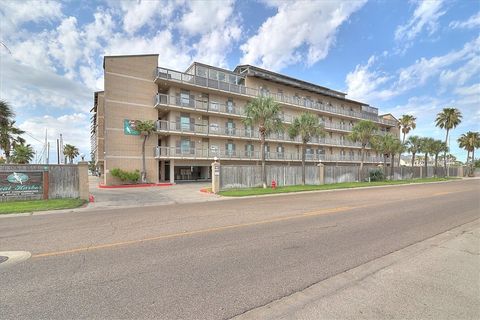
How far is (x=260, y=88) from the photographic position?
3878 centimetres

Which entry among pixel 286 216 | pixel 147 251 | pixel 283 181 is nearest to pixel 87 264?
pixel 147 251

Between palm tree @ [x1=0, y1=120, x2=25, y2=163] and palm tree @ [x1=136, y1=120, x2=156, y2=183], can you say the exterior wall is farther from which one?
palm tree @ [x1=0, y1=120, x2=25, y2=163]

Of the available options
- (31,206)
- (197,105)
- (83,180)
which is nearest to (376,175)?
(197,105)

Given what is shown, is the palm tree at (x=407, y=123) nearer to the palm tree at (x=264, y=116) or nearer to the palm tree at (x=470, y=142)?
the palm tree at (x=470, y=142)

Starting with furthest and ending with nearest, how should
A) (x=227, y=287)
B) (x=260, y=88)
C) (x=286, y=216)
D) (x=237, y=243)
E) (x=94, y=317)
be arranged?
(x=260, y=88) → (x=286, y=216) → (x=237, y=243) → (x=227, y=287) → (x=94, y=317)

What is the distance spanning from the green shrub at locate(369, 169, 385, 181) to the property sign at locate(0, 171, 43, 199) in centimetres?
3752

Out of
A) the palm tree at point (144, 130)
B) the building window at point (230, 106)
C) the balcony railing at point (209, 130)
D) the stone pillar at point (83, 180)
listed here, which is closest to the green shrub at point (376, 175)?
the balcony railing at point (209, 130)

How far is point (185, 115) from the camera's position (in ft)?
108

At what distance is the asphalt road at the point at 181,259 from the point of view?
334cm

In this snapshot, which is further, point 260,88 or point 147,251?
point 260,88

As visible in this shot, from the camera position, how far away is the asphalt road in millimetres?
3345

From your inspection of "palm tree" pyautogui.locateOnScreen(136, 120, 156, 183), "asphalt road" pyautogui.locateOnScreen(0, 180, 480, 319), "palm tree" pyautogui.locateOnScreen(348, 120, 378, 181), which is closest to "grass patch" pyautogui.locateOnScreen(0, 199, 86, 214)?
"asphalt road" pyautogui.locateOnScreen(0, 180, 480, 319)

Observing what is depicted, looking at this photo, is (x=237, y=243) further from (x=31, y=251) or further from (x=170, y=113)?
(x=170, y=113)

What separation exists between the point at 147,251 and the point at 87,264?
1.14 meters
